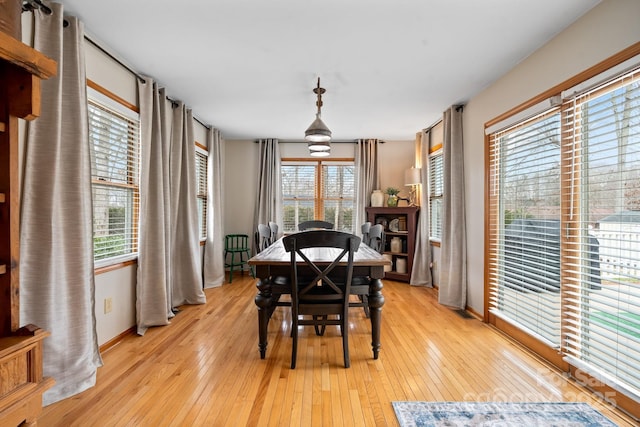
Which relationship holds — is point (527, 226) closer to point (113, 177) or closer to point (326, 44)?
point (326, 44)

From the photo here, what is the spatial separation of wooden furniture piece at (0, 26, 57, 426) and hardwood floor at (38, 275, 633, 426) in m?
0.94

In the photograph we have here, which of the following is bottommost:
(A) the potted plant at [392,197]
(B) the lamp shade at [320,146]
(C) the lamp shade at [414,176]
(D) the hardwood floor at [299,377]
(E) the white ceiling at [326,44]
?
(D) the hardwood floor at [299,377]

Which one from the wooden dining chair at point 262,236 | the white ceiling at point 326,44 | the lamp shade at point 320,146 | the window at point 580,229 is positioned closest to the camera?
the window at point 580,229

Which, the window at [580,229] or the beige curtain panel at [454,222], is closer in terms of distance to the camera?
the window at [580,229]

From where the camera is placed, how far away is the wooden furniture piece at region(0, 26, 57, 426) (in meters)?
1.04

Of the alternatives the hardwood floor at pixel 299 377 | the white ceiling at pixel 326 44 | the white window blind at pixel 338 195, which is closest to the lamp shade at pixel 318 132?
the white ceiling at pixel 326 44

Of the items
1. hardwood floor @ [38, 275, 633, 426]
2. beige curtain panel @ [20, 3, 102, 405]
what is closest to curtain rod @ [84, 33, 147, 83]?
beige curtain panel @ [20, 3, 102, 405]

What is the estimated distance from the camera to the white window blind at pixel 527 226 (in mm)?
2576

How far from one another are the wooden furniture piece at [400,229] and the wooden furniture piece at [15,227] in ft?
16.2

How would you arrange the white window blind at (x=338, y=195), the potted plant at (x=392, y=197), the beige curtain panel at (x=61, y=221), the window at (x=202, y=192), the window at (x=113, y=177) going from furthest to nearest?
1. the white window blind at (x=338, y=195)
2. the potted plant at (x=392, y=197)
3. the window at (x=202, y=192)
4. the window at (x=113, y=177)
5. the beige curtain panel at (x=61, y=221)

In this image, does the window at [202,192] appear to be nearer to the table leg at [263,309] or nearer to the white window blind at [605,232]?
the table leg at [263,309]

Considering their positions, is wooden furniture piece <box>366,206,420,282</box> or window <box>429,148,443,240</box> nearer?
window <box>429,148,443,240</box>

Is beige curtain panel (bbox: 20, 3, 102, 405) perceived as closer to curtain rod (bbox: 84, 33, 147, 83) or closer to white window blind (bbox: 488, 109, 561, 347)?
curtain rod (bbox: 84, 33, 147, 83)

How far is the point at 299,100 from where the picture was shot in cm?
396
